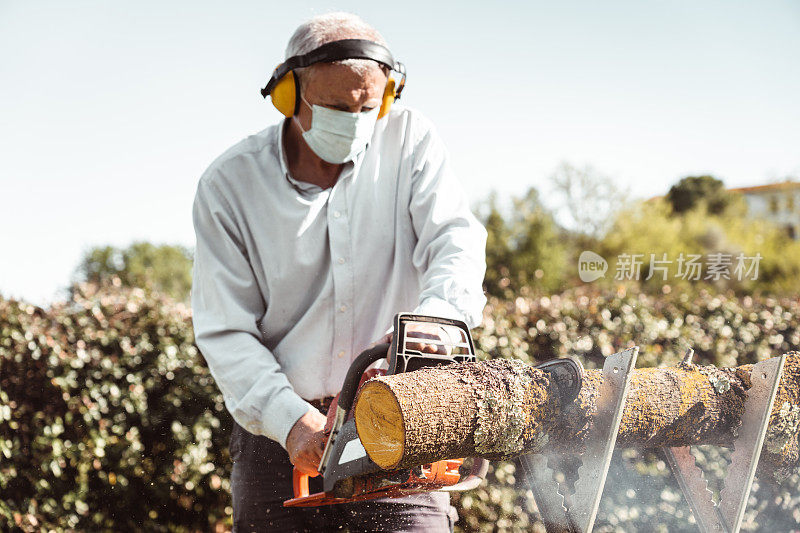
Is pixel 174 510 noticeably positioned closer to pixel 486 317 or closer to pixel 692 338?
pixel 486 317

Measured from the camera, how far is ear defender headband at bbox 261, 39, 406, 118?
2.33 meters

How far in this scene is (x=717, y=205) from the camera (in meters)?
56.9

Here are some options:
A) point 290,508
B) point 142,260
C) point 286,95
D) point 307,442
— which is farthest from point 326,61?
point 142,260

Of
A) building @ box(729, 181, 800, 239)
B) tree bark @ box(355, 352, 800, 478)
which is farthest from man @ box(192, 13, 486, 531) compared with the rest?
building @ box(729, 181, 800, 239)

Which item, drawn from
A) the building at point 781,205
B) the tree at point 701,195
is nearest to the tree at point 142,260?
the tree at point 701,195

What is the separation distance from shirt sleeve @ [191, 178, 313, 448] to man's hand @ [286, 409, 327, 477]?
0.09 m

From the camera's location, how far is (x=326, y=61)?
237 centimetres

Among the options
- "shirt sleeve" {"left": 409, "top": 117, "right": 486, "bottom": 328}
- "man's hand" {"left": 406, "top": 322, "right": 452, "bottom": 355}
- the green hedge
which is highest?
"shirt sleeve" {"left": 409, "top": 117, "right": 486, "bottom": 328}

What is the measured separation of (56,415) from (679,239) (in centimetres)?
5232

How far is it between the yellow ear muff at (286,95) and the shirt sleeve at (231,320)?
0.39 m

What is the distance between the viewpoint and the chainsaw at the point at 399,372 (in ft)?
5.77

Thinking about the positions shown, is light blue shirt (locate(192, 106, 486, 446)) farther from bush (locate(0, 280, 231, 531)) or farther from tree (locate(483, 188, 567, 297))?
tree (locate(483, 188, 567, 297))

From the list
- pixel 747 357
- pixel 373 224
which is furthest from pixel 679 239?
pixel 373 224

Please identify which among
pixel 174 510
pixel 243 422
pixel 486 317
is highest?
pixel 243 422
